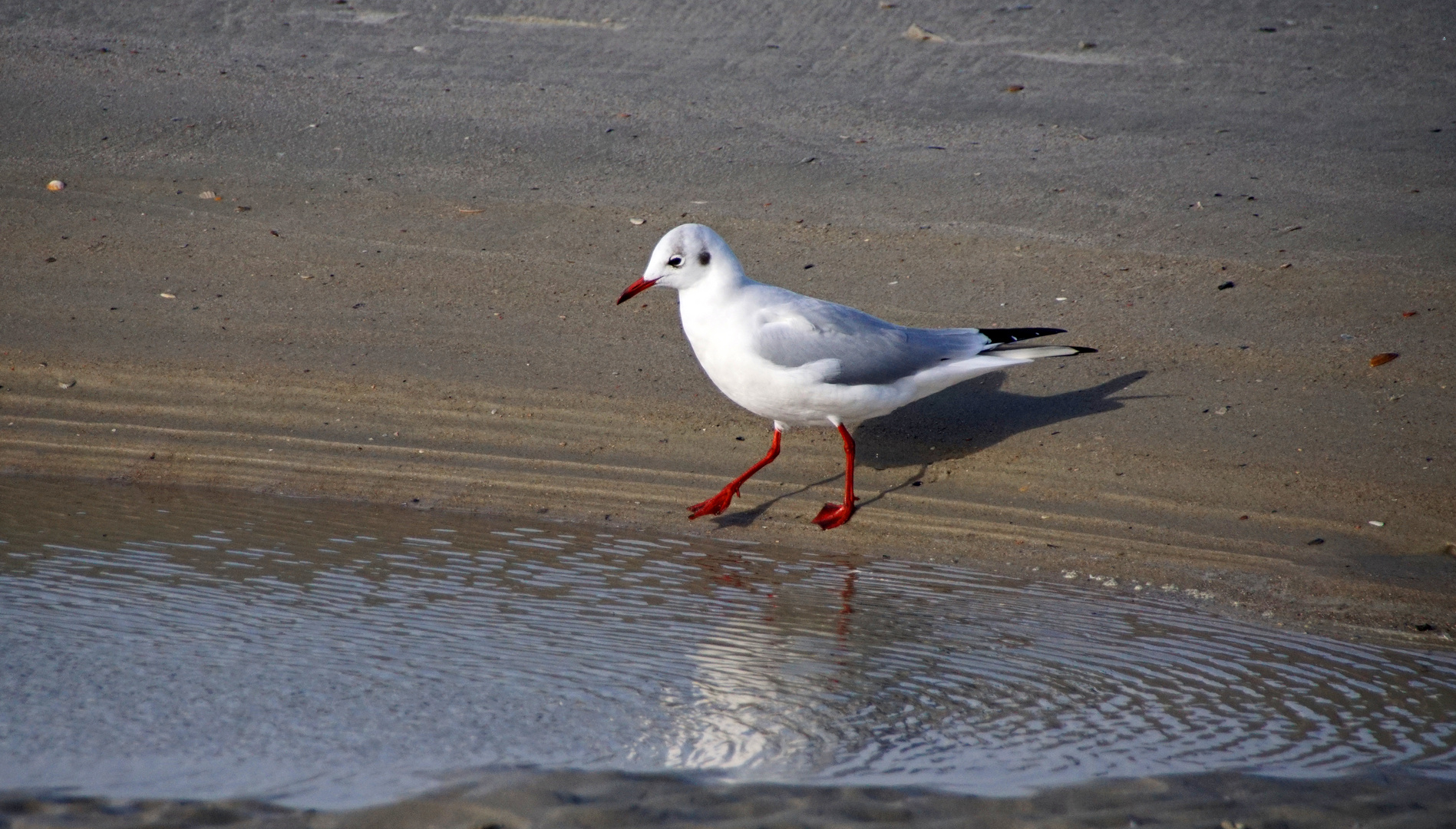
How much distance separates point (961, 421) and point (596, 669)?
2.63m

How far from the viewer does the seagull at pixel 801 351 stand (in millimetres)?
4918

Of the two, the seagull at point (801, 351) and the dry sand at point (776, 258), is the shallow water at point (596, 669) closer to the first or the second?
the dry sand at point (776, 258)

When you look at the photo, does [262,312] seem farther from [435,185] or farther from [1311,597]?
[1311,597]

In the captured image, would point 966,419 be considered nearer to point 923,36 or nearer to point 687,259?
point 687,259

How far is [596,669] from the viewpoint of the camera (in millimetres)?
3328

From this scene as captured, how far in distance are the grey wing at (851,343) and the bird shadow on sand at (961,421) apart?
0.39 metres

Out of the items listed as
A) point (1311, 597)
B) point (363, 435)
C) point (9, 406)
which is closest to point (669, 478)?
point (363, 435)

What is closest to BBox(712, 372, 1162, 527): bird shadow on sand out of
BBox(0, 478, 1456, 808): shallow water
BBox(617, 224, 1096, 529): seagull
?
BBox(617, 224, 1096, 529): seagull

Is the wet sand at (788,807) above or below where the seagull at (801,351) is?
below

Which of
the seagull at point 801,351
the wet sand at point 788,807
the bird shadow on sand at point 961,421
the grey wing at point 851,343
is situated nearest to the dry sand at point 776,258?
the bird shadow on sand at point 961,421

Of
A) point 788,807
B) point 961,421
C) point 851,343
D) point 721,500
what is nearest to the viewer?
point 788,807

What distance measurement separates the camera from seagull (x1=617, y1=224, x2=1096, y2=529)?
4918 mm

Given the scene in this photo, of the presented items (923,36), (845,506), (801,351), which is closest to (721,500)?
(845,506)

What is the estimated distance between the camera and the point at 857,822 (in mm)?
2639
